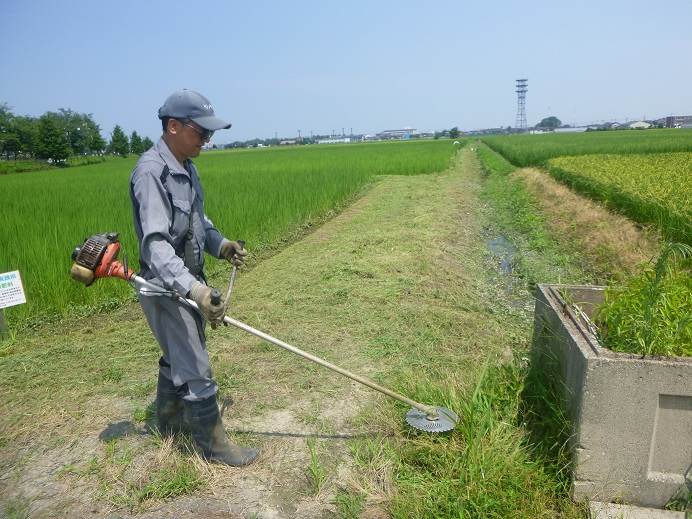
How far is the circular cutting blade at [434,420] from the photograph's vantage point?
239 centimetres

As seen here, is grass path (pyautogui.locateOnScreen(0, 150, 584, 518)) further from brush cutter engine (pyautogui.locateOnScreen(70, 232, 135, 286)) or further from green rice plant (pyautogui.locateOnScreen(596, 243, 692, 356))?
brush cutter engine (pyautogui.locateOnScreen(70, 232, 135, 286))

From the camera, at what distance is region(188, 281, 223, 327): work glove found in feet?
6.32

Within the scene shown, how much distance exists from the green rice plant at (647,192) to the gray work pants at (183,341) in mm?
5159

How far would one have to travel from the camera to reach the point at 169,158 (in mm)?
2207

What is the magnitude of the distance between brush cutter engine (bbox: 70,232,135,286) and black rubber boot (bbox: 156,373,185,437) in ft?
2.31

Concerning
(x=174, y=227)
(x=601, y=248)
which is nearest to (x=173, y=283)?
(x=174, y=227)

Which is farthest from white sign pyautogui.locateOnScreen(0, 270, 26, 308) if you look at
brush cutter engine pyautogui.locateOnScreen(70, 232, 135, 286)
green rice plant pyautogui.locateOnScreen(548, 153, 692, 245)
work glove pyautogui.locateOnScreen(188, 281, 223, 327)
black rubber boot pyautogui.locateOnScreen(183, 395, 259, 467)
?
green rice plant pyautogui.locateOnScreen(548, 153, 692, 245)

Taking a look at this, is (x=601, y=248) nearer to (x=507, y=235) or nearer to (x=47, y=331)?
(x=507, y=235)

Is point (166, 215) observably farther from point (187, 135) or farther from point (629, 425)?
point (629, 425)

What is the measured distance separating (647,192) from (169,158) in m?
7.15

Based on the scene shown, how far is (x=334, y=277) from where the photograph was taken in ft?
17.6

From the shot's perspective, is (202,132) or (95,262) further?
(202,132)

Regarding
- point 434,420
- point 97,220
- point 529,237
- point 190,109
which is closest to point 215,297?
point 190,109

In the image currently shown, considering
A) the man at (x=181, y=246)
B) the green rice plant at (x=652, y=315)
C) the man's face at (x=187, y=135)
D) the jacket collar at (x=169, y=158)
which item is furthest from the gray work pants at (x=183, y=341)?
the green rice plant at (x=652, y=315)
